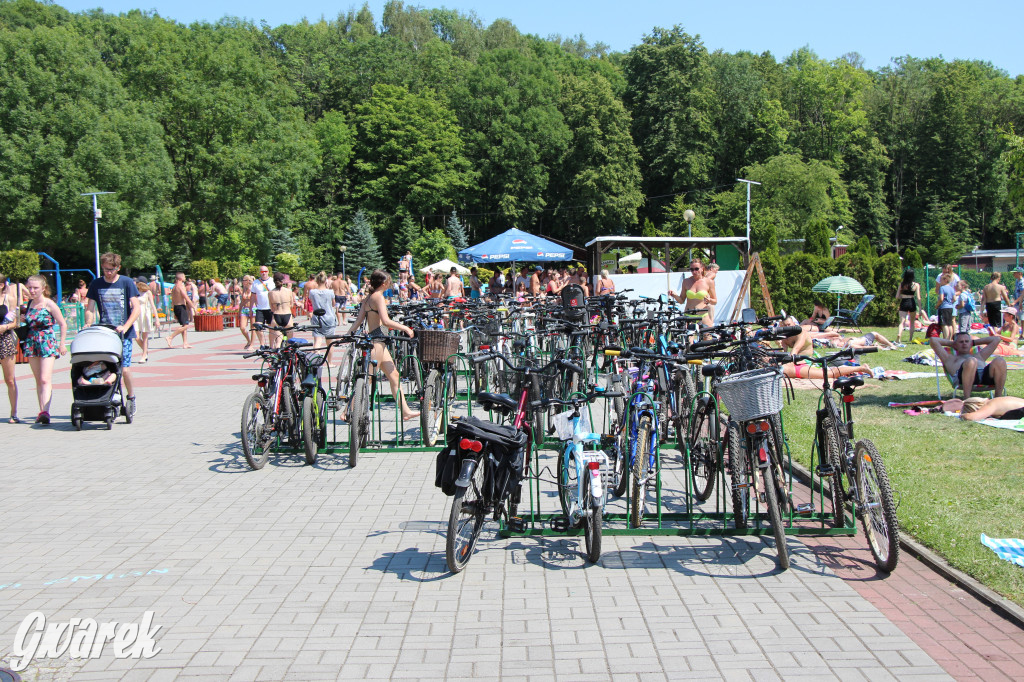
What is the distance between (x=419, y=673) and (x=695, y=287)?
10.1 metres

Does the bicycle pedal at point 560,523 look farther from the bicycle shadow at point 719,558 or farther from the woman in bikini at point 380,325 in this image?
the woman in bikini at point 380,325

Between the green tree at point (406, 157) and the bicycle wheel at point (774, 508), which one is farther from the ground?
the green tree at point (406, 157)

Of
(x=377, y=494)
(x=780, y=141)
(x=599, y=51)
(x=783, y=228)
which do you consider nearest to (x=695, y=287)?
(x=377, y=494)

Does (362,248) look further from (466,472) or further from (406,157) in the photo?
(466,472)

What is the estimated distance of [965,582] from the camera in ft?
15.9

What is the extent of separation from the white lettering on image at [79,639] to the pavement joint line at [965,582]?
4.26 metres

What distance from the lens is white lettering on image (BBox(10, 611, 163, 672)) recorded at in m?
4.16

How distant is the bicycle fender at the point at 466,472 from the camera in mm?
5008

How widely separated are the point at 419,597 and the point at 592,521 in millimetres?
1148

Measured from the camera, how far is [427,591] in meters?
4.99

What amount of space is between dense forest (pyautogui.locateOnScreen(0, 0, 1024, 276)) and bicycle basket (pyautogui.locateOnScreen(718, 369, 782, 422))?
45807 mm

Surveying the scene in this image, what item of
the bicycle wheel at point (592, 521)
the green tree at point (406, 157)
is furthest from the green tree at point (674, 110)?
the bicycle wheel at point (592, 521)

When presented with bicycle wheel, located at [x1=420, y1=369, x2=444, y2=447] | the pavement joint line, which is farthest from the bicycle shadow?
bicycle wheel, located at [x1=420, y1=369, x2=444, y2=447]

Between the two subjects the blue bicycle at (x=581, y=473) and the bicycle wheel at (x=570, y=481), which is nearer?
the blue bicycle at (x=581, y=473)
